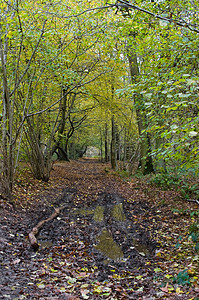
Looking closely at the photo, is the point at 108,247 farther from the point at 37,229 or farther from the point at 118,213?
the point at 118,213

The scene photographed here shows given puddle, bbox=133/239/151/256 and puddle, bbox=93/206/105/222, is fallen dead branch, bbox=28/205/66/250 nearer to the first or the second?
puddle, bbox=93/206/105/222

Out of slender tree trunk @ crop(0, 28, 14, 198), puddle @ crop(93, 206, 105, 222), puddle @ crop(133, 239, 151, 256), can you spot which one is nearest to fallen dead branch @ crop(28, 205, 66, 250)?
puddle @ crop(93, 206, 105, 222)

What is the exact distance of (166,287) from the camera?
3.18 m

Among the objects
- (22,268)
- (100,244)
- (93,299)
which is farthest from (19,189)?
(93,299)

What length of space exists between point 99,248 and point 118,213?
103 inches

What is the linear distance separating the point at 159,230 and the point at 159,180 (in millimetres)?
3760

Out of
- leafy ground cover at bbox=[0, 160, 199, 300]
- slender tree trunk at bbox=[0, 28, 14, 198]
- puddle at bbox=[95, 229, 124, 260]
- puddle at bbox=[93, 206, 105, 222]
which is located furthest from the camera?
puddle at bbox=[93, 206, 105, 222]

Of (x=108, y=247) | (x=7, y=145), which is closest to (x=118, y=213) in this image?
(x=108, y=247)

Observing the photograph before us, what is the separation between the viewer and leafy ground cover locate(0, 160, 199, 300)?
10.3ft

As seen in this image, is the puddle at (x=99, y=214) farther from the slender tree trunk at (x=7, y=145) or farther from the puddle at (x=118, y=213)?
the slender tree trunk at (x=7, y=145)

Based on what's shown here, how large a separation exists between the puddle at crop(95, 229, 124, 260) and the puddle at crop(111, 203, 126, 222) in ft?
4.13

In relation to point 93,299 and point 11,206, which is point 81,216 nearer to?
point 11,206

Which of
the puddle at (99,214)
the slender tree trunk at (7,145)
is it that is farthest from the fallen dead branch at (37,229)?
the slender tree trunk at (7,145)

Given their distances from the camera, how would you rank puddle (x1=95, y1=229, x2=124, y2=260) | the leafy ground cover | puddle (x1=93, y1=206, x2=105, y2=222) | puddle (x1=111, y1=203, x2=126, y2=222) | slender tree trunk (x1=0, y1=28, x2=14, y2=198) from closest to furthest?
the leafy ground cover → puddle (x1=95, y1=229, x2=124, y2=260) → slender tree trunk (x1=0, y1=28, x2=14, y2=198) → puddle (x1=93, y1=206, x2=105, y2=222) → puddle (x1=111, y1=203, x2=126, y2=222)
